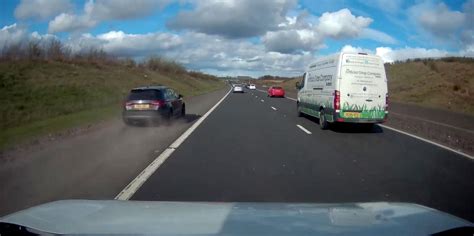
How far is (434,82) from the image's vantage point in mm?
45625

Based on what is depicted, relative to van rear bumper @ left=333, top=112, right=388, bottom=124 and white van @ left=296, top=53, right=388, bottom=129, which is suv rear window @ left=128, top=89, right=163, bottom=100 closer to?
white van @ left=296, top=53, right=388, bottom=129

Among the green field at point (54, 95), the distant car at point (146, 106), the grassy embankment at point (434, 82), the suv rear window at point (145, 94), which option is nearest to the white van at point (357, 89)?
the distant car at point (146, 106)

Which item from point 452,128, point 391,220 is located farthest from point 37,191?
point 452,128

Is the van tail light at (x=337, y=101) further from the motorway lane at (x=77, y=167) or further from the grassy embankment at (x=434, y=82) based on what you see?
the grassy embankment at (x=434, y=82)

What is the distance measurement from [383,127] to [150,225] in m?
15.7

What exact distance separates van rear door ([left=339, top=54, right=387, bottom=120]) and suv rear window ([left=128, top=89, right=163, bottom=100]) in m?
6.85

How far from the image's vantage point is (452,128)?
50.7 ft

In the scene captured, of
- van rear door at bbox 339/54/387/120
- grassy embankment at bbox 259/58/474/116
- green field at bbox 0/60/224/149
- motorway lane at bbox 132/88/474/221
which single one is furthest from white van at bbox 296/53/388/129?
grassy embankment at bbox 259/58/474/116

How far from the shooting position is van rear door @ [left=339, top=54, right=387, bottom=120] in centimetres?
1521

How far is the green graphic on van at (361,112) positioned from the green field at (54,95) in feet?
31.2

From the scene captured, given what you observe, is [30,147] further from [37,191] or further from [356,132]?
[356,132]

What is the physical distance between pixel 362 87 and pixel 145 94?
26.1 feet

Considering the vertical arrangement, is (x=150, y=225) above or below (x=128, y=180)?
above

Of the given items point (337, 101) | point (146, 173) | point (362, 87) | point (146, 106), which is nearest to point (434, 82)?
point (362, 87)
